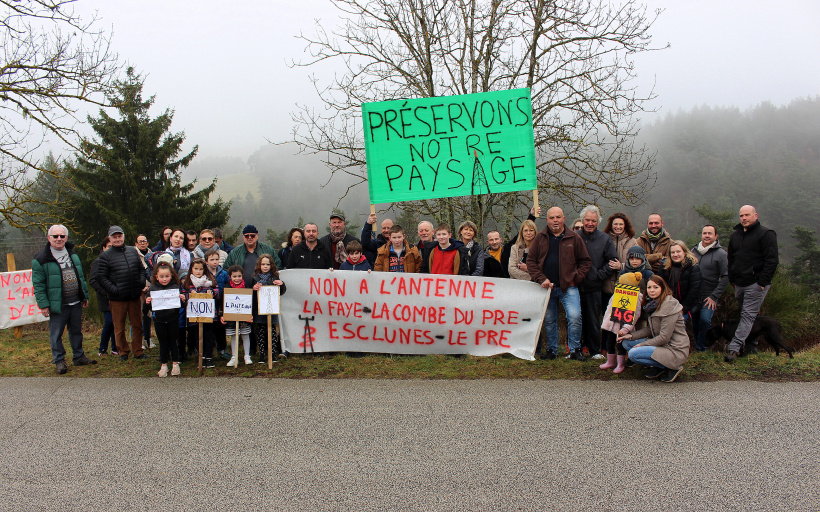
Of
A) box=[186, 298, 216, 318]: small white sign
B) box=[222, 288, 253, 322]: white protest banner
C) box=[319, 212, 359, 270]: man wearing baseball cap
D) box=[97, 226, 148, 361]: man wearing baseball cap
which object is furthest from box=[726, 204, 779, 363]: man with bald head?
box=[97, 226, 148, 361]: man wearing baseball cap

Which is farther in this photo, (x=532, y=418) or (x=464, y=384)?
(x=464, y=384)

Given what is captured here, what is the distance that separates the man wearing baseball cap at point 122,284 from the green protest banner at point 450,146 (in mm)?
3508

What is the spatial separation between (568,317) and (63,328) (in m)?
6.91

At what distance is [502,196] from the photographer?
11477mm

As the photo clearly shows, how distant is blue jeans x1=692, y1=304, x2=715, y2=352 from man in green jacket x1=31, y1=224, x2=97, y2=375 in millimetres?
8404

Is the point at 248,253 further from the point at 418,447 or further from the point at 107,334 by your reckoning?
the point at 418,447

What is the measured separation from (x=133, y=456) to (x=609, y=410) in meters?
4.04

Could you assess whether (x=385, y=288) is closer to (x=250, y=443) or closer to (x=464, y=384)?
→ (x=464, y=384)

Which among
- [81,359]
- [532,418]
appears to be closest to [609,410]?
[532,418]

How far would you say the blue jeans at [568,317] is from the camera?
6750 mm

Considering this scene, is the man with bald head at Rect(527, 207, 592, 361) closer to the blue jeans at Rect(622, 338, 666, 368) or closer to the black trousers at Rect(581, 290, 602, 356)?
the black trousers at Rect(581, 290, 602, 356)

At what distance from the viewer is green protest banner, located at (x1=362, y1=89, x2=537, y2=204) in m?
7.72

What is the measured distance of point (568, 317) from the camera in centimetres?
680

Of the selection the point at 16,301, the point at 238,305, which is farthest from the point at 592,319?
the point at 16,301
